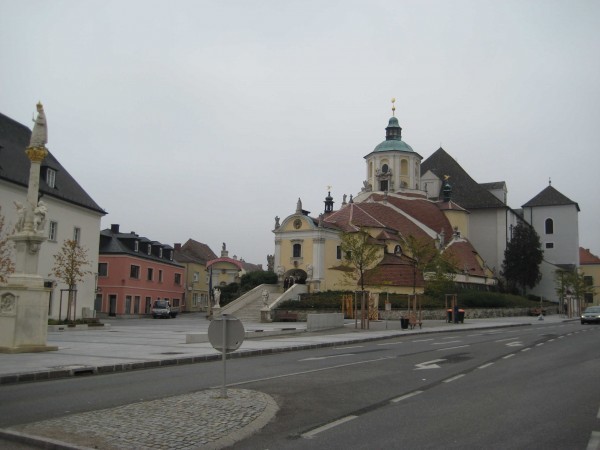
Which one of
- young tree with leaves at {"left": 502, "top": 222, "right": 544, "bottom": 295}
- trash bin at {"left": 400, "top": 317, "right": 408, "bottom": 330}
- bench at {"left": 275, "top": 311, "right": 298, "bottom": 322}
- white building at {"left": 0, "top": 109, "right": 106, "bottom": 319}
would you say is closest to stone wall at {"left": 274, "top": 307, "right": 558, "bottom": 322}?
bench at {"left": 275, "top": 311, "right": 298, "bottom": 322}

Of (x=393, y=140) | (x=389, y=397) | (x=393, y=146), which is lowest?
(x=389, y=397)

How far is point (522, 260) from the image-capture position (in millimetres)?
75250

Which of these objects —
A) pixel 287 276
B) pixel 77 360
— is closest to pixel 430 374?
pixel 77 360

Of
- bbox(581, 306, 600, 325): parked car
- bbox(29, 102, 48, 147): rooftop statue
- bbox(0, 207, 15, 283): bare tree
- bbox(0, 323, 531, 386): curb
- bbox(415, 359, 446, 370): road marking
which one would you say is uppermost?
bbox(29, 102, 48, 147): rooftop statue

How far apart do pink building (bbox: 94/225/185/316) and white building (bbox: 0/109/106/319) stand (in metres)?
12.2

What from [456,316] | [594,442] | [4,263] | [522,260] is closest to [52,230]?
[4,263]

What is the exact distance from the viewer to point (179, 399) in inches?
375

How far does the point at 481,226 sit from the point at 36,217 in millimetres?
68582

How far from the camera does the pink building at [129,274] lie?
2338 inches

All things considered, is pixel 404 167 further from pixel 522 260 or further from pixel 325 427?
pixel 325 427

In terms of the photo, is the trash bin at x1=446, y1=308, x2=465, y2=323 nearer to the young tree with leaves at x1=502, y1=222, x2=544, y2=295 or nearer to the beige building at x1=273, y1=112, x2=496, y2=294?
the beige building at x1=273, y1=112, x2=496, y2=294

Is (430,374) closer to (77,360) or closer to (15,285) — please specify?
(77,360)

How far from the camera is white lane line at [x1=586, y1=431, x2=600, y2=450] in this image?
669cm

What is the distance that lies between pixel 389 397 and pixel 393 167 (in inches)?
2707
